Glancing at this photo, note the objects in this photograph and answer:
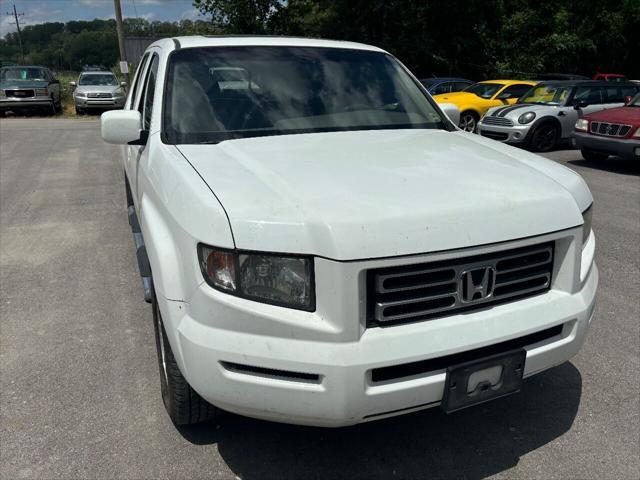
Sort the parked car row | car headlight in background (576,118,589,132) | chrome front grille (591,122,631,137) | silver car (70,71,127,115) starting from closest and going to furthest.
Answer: chrome front grille (591,122,631,137) < car headlight in background (576,118,589,132) < the parked car row < silver car (70,71,127,115)

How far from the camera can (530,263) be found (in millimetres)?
2316

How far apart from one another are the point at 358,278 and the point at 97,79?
21576 mm

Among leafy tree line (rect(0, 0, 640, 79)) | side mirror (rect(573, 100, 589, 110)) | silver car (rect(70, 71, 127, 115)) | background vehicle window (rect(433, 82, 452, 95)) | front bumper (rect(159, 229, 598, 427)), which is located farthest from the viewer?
leafy tree line (rect(0, 0, 640, 79))

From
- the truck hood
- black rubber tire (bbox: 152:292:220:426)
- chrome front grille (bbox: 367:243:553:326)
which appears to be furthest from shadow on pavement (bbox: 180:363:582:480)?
the truck hood

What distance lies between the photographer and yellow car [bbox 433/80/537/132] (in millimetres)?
14312

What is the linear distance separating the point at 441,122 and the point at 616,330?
1849 mm

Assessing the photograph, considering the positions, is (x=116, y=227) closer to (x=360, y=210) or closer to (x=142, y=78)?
(x=142, y=78)

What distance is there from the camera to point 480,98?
14625 millimetres

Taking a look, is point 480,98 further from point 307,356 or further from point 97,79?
point 97,79

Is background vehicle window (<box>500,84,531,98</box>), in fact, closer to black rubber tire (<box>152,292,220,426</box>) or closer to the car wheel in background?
the car wheel in background

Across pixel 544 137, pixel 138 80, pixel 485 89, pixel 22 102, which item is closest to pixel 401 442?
pixel 138 80

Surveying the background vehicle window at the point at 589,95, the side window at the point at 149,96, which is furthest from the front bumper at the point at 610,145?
the side window at the point at 149,96

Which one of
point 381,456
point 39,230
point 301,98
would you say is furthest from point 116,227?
point 381,456

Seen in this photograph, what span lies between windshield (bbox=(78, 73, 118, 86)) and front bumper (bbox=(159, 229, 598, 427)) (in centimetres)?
2075
